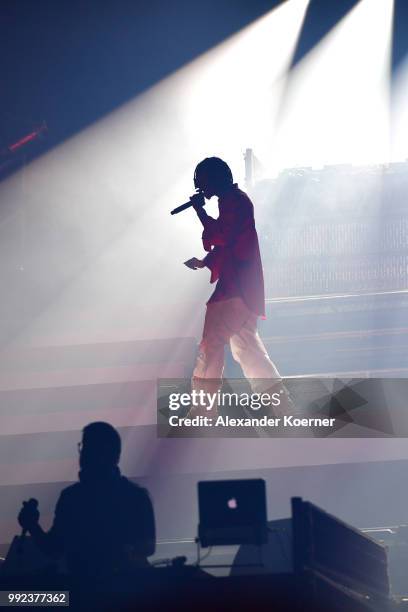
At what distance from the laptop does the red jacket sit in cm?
133

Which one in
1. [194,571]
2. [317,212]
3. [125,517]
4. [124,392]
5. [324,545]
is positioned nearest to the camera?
[194,571]

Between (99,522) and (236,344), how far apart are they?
134cm

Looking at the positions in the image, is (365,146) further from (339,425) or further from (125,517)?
(125,517)

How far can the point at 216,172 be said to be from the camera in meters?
4.51

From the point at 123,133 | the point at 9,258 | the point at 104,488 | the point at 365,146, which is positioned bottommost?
the point at 104,488

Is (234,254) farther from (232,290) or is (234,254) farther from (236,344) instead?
(236,344)

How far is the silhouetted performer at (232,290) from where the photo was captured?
4.41m

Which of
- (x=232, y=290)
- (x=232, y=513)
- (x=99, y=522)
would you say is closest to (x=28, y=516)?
(x=99, y=522)

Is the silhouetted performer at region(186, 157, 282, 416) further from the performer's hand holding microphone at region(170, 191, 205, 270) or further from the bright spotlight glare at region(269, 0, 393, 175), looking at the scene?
the bright spotlight glare at region(269, 0, 393, 175)

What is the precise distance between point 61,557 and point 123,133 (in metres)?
3.99

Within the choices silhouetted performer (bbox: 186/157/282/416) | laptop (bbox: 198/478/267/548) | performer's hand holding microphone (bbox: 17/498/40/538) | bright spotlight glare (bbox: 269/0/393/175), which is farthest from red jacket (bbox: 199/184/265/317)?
performer's hand holding microphone (bbox: 17/498/40/538)

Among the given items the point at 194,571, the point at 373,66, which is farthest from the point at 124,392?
the point at 373,66

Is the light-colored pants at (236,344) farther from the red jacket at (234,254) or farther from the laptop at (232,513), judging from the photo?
the laptop at (232,513)

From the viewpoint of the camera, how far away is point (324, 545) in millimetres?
3285
